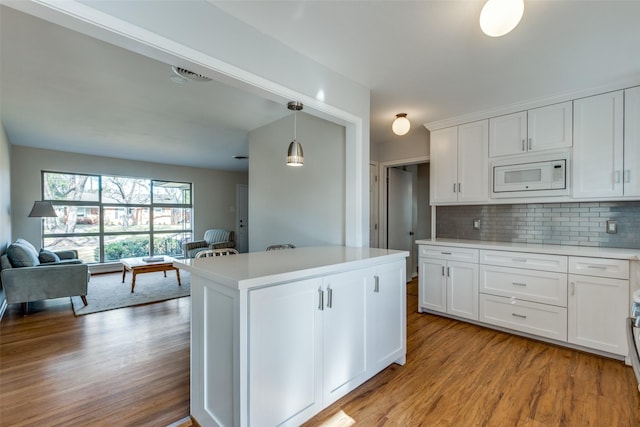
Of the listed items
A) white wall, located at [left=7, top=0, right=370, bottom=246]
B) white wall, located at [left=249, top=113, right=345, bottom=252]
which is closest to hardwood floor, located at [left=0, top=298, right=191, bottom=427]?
white wall, located at [left=249, top=113, right=345, bottom=252]

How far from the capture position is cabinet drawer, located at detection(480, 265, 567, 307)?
264 centimetres

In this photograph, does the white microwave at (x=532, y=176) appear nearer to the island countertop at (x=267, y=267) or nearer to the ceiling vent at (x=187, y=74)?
the island countertop at (x=267, y=267)

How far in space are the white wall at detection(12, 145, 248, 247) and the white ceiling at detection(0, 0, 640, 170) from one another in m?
1.95

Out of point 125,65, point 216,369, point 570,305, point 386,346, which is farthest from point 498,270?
point 125,65

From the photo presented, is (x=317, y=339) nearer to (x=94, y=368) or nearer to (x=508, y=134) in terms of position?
(x=94, y=368)

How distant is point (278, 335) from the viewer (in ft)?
4.81

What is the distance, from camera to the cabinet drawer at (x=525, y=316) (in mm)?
2650

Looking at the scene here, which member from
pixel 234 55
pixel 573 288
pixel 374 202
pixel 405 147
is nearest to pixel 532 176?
pixel 573 288

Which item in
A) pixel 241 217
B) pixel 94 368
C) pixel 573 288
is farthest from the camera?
pixel 241 217

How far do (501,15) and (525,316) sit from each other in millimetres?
2724

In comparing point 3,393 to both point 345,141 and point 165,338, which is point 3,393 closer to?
point 165,338

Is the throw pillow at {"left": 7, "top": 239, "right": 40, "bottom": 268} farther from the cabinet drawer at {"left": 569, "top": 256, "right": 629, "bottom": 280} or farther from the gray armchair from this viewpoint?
the cabinet drawer at {"left": 569, "top": 256, "right": 629, "bottom": 280}

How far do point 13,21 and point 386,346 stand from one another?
3358 mm

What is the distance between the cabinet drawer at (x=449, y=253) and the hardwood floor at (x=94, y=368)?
283cm
